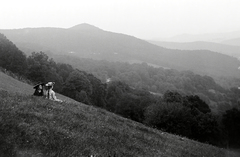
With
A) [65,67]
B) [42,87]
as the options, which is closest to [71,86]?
[65,67]

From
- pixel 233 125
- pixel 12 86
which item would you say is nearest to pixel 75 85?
pixel 233 125

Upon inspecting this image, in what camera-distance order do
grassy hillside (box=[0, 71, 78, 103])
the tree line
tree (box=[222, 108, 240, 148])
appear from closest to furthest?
1. grassy hillside (box=[0, 71, 78, 103])
2. the tree line
3. tree (box=[222, 108, 240, 148])

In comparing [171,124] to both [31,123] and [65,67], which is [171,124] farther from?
[65,67]

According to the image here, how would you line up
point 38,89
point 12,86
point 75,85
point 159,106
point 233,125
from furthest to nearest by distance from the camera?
1. point 75,85
2. point 233,125
3. point 159,106
4. point 12,86
5. point 38,89

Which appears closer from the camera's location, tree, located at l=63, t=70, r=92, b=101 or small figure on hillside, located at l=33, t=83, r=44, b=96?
small figure on hillside, located at l=33, t=83, r=44, b=96

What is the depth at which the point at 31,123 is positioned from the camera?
11.3m

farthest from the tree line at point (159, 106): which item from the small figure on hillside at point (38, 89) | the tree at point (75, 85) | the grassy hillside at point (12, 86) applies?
the small figure on hillside at point (38, 89)

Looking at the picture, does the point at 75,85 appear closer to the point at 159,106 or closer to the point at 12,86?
the point at 159,106

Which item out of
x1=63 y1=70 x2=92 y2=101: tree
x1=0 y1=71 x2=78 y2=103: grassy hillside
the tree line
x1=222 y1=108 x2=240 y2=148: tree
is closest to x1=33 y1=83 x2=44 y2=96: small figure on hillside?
x1=0 y1=71 x2=78 y2=103: grassy hillside

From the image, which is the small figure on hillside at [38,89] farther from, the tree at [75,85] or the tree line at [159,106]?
the tree at [75,85]

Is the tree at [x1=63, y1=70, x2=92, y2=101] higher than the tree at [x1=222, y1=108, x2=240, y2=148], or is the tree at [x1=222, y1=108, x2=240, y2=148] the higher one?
the tree at [x1=63, y1=70, x2=92, y2=101]

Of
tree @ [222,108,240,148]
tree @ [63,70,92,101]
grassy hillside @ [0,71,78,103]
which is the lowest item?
tree @ [222,108,240,148]

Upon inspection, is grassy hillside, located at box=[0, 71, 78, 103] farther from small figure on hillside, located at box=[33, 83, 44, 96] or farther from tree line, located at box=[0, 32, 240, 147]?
tree line, located at box=[0, 32, 240, 147]

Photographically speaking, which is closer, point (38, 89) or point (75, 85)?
point (38, 89)
